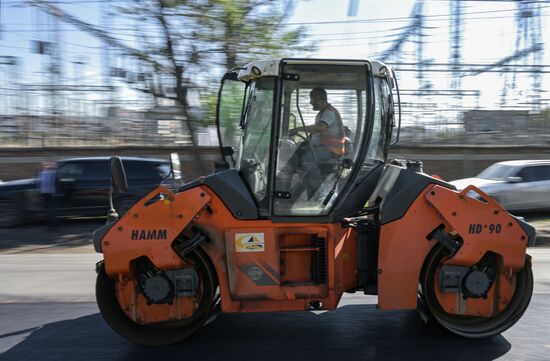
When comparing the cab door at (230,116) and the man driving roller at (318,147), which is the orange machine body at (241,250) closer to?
the man driving roller at (318,147)

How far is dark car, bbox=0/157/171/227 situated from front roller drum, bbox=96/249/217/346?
313 inches

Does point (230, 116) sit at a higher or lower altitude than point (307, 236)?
higher

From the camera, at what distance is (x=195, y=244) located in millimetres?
4508

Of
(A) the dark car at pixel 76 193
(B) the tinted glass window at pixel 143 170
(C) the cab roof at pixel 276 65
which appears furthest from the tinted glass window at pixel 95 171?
(C) the cab roof at pixel 276 65

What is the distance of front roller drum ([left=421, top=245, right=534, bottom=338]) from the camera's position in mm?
4672

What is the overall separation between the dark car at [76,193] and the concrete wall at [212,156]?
14.7 feet

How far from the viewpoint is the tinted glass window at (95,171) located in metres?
12.7

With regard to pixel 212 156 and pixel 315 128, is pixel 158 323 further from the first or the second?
pixel 212 156

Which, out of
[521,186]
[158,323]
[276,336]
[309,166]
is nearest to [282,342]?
[276,336]

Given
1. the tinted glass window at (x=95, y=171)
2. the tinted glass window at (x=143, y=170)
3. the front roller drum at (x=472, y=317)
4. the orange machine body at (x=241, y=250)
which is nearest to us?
the orange machine body at (x=241, y=250)

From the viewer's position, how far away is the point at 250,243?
14.9 feet

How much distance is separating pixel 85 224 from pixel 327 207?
1000 cm

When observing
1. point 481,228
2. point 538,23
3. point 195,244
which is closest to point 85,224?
point 195,244

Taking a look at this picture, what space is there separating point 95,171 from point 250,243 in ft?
30.0
